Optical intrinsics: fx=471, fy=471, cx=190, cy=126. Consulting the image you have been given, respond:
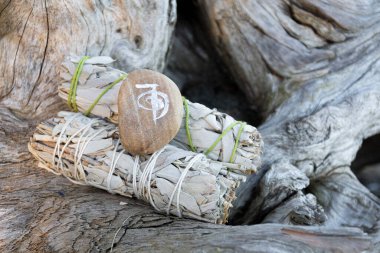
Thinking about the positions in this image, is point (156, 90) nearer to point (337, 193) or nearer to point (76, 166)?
point (76, 166)

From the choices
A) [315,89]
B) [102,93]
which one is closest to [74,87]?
→ [102,93]

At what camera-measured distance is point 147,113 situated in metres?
2.01

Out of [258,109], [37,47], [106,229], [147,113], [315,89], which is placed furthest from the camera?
[258,109]

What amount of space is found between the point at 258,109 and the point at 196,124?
1163mm

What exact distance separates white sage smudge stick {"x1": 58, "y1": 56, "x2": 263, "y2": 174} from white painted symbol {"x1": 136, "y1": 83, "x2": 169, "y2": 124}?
0.21 m

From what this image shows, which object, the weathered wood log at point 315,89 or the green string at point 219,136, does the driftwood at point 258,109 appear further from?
the green string at point 219,136

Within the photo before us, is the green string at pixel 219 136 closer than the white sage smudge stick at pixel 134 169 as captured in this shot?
No

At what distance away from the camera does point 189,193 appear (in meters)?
1.99

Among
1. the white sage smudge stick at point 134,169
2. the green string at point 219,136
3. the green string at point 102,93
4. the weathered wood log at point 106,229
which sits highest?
the green string at point 102,93

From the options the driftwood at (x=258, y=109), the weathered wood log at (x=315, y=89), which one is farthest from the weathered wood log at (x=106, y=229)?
the weathered wood log at (x=315, y=89)

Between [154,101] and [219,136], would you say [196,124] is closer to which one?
[219,136]

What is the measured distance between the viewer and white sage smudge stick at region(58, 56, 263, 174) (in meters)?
2.20

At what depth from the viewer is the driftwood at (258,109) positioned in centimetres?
184

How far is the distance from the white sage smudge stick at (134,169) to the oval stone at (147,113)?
0.09 metres
